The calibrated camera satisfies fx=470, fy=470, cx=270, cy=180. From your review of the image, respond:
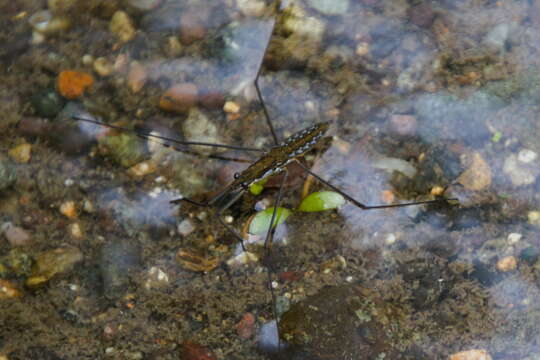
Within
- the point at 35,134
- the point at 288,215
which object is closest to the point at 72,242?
the point at 35,134

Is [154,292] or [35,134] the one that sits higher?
[35,134]

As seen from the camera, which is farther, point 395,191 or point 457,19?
point 457,19

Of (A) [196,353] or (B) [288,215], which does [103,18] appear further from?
(A) [196,353]

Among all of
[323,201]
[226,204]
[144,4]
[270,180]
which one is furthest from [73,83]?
[323,201]

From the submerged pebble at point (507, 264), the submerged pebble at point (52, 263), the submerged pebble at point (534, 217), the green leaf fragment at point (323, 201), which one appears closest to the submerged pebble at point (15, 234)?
the submerged pebble at point (52, 263)

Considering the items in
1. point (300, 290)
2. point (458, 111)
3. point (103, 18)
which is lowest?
point (300, 290)

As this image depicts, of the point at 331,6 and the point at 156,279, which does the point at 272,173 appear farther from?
the point at 331,6
